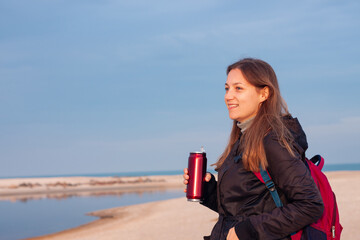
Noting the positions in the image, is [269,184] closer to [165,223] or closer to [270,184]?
[270,184]

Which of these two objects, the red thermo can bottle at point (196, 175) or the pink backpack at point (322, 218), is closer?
the pink backpack at point (322, 218)

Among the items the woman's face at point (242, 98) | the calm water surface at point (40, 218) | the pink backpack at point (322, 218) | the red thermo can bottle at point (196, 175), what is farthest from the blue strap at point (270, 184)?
the calm water surface at point (40, 218)

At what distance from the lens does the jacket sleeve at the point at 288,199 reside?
2174 millimetres

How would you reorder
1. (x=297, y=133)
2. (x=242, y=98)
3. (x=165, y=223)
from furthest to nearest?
1. (x=165, y=223)
2. (x=242, y=98)
3. (x=297, y=133)

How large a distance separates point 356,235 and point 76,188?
97.8ft

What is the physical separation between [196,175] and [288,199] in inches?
30.8

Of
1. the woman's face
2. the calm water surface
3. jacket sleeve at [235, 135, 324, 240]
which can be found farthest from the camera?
the calm water surface

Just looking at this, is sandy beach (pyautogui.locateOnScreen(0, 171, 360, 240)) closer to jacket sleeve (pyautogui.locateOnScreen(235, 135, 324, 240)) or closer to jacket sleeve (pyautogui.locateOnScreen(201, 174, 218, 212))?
jacket sleeve (pyautogui.locateOnScreen(201, 174, 218, 212))

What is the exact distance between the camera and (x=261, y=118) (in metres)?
2.45

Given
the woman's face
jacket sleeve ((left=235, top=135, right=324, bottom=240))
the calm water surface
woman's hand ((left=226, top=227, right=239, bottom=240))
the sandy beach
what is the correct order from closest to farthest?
jacket sleeve ((left=235, top=135, right=324, bottom=240)) < woman's hand ((left=226, top=227, right=239, bottom=240)) < the woman's face < the sandy beach < the calm water surface

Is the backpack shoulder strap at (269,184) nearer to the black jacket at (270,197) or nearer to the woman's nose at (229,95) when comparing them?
the black jacket at (270,197)

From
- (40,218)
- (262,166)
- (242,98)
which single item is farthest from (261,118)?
(40,218)

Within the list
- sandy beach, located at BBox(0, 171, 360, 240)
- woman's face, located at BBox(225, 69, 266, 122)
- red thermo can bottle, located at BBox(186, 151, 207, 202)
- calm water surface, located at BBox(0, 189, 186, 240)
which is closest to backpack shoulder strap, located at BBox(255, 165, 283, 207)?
woman's face, located at BBox(225, 69, 266, 122)

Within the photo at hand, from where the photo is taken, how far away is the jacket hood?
2301mm
